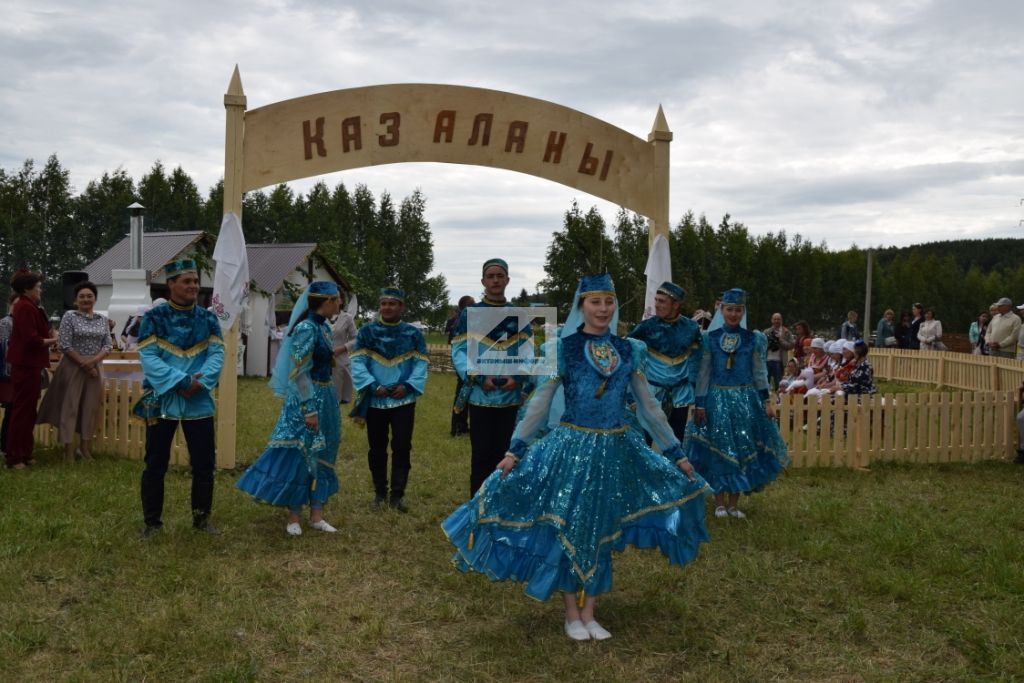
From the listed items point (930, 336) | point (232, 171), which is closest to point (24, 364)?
point (232, 171)

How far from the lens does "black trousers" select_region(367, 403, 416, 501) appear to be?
7609 millimetres

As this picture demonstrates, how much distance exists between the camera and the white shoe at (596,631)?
4754 mm

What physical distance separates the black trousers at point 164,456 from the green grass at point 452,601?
26cm

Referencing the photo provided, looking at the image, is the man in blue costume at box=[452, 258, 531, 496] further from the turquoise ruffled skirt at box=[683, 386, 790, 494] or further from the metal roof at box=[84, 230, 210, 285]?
the metal roof at box=[84, 230, 210, 285]

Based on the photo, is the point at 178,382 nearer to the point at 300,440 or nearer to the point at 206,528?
the point at 300,440

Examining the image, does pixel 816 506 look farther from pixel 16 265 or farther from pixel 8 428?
pixel 16 265

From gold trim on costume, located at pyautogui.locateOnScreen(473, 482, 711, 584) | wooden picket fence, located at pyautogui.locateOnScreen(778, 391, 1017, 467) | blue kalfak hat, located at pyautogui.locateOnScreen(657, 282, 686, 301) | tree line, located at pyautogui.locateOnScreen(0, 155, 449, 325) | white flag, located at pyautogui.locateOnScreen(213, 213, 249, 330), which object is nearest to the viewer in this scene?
gold trim on costume, located at pyautogui.locateOnScreen(473, 482, 711, 584)

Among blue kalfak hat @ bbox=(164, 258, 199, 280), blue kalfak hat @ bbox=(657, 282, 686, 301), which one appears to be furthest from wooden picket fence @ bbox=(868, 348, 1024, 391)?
blue kalfak hat @ bbox=(164, 258, 199, 280)

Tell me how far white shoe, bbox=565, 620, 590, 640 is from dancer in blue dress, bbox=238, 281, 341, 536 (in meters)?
2.87

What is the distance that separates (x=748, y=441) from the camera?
762cm

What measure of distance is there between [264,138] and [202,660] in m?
6.06

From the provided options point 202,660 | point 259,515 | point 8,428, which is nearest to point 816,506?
point 259,515

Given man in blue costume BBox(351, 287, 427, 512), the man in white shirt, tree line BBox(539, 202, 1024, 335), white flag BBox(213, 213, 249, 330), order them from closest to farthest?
man in blue costume BBox(351, 287, 427, 512)
white flag BBox(213, 213, 249, 330)
the man in white shirt
tree line BBox(539, 202, 1024, 335)

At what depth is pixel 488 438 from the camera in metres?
6.98
